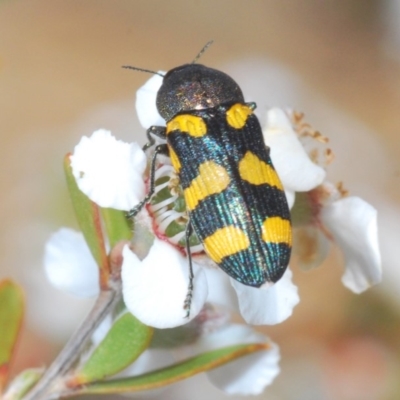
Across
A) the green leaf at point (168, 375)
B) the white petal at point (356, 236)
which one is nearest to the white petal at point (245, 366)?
the green leaf at point (168, 375)

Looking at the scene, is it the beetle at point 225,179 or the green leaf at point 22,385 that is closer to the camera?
the beetle at point 225,179

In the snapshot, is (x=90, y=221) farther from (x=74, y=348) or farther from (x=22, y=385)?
(x=22, y=385)

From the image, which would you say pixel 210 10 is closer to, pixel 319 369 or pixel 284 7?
pixel 284 7

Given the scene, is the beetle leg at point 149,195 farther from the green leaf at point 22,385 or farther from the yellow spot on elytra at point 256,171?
the green leaf at point 22,385

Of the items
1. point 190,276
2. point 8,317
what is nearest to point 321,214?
point 190,276

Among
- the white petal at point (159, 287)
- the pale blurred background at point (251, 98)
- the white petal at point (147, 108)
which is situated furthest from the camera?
the pale blurred background at point (251, 98)

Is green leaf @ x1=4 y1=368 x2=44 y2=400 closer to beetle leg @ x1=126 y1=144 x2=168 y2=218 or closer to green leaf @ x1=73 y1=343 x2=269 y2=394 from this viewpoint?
green leaf @ x1=73 y1=343 x2=269 y2=394

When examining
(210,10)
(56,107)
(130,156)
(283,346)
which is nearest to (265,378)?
(130,156)
